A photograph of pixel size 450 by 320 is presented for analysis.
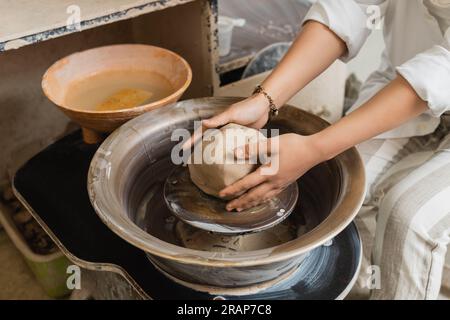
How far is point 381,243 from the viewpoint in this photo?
4.16 ft

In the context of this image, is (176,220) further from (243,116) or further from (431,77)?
(431,77)

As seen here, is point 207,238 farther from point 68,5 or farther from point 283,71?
point 68,5

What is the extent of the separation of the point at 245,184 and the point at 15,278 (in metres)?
1.16

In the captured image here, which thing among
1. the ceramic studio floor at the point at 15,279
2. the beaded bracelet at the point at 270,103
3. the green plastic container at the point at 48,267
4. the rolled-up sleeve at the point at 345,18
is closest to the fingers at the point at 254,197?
the beaded bracelet at the point at 270,103

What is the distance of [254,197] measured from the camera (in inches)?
42.5

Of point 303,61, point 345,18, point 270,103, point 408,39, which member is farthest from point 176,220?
point 408,39

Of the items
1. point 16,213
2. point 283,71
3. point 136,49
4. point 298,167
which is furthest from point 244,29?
point 16,213

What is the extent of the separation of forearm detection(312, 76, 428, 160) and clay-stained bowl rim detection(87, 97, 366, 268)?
0.15 feet

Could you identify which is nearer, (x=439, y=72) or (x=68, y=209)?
(x=439, y=72)

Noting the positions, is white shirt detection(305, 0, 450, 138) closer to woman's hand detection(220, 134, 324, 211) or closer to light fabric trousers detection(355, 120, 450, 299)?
light fabric trousers detection(355, 120, 450, 299)

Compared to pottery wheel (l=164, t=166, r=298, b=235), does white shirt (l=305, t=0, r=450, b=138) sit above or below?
above

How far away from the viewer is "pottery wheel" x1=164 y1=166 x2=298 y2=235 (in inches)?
42.5

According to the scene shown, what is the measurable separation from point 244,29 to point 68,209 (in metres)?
0.94

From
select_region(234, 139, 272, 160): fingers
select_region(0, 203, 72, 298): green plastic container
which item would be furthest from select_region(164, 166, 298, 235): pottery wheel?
select_region(0, 203, 72, 298): green plastic container
